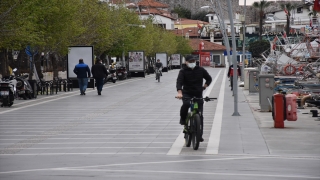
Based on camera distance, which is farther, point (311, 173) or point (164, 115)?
point (164, 115)

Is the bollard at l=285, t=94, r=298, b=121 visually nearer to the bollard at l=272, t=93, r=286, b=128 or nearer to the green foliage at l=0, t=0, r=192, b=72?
the bollard at l=272, t=93, r=286, b=128

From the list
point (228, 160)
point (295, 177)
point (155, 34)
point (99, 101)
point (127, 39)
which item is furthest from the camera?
point (155, 34)

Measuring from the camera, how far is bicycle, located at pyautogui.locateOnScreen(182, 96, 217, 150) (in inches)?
598

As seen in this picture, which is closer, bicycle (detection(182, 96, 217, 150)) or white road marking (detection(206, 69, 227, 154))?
bicycle (detection(182, 96, 217, 150))

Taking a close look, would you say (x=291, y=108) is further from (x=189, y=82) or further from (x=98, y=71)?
(x=98, y=71)

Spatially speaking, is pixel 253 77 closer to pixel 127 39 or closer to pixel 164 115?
pixel 164 115

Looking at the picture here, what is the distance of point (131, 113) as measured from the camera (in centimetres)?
2569

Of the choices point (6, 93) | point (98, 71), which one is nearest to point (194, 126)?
point (6, 93)

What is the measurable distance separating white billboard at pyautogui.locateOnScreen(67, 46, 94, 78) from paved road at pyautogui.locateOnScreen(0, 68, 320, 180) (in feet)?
71.8

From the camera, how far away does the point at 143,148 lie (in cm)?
1568

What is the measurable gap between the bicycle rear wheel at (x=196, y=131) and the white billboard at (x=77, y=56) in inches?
1311

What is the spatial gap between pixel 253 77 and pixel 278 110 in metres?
18.9

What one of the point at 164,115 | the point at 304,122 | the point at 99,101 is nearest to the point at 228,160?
the point at 304,122

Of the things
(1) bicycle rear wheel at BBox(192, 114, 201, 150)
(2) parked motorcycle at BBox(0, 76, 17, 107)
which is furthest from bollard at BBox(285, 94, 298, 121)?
(2) parked motorcycle at BBox(0, 76, 17, 107)
